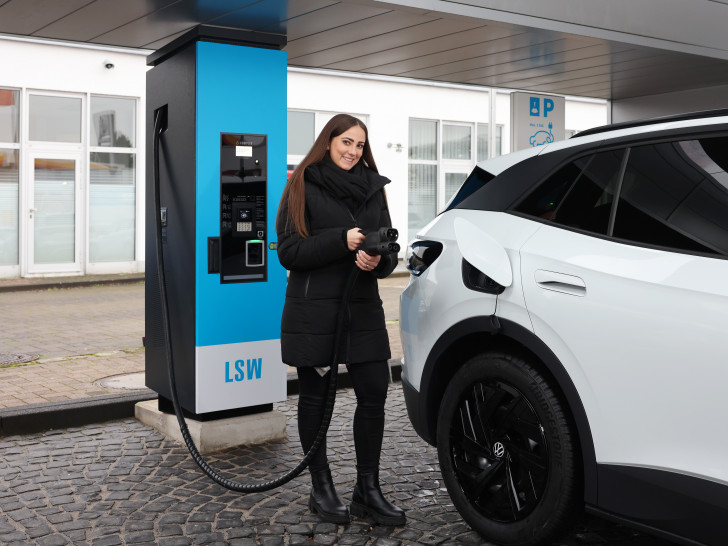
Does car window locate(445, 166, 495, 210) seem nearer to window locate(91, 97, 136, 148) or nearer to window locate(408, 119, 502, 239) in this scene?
window locate(91, 97, 136, 148)

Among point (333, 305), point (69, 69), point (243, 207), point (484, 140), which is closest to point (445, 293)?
point (333, 305)

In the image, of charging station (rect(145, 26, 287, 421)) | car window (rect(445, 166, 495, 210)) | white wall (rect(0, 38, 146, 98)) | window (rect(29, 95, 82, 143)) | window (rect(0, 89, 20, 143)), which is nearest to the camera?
car window (rect(445, 166, 495, 210))

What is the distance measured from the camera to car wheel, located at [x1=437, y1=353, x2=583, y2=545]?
10.9ft

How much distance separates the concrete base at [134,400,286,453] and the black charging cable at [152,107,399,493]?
339 millimetres

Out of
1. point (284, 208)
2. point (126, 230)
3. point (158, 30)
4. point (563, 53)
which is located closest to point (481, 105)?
point (126, 230)

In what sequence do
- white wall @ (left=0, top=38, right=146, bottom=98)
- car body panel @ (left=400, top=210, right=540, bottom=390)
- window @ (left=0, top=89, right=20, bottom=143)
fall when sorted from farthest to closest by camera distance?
window @ (left=0, top=89, right=20, bottom=143) → white wall @ (left=0, top=38, right=146, bottom=98) → car body panel @ (left=400, top=210, right=540, bottom=390)

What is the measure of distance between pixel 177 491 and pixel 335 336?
1254 mm

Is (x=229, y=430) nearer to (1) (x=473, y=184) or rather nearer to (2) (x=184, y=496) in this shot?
(2) (x=184, y=496)

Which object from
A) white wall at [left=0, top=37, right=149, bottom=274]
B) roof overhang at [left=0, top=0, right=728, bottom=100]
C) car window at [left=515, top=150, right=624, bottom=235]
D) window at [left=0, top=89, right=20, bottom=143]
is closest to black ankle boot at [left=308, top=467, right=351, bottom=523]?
car window at [left=515, top=150, right=624, bottom=235]

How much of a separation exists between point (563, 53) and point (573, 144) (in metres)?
3.65

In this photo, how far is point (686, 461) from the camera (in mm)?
2852

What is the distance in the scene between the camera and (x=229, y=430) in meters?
5.40

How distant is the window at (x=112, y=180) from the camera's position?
707 inches

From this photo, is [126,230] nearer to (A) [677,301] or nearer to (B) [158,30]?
(B) [158,30]
